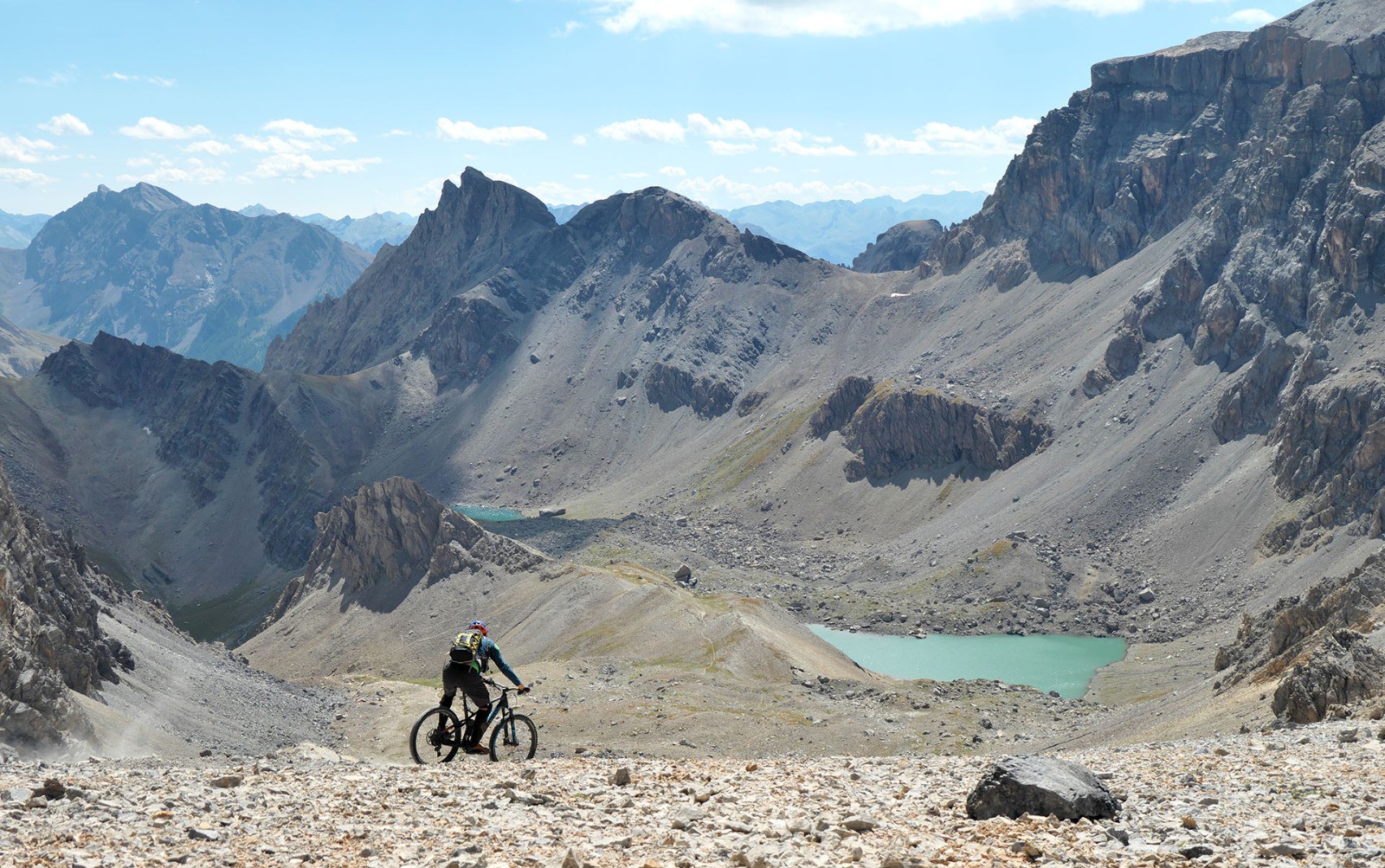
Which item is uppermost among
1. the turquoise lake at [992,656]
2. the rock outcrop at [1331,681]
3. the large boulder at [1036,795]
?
the large boulder at [1036,795]

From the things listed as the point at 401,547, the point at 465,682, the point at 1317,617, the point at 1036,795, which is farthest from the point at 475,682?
the point at 401,547

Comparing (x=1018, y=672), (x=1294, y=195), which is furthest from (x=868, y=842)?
(x=1294, y=195)

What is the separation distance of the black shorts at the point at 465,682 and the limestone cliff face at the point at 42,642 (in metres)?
33.3

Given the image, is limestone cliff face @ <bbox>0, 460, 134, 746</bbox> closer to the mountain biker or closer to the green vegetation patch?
the mountain biker

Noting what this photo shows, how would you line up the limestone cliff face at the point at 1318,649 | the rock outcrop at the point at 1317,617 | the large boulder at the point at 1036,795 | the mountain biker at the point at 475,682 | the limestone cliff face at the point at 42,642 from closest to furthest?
the large boulder at the point at 1036,795 < the mountain biker at the point at 475,682 < the limestone cliff face at the point at 1318,649 < the limestone cliff face at the point at 42,642 < the rock outcrop at the point at 1317,617

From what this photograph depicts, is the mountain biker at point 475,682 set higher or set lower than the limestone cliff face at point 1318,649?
higher

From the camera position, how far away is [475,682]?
3272 cm

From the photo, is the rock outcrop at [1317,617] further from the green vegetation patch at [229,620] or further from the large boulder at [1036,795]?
the green vegetation patch at [229,620]

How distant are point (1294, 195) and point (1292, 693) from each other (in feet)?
569

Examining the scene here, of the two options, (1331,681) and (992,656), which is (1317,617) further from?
(992,656)

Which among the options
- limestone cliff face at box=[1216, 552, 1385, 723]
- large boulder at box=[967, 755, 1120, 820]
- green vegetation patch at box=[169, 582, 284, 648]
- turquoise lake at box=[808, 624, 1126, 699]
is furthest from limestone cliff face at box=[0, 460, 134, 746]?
turquoise lake at box=[808, 624, 1126, 699]

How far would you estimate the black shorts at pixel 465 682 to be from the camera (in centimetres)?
3250

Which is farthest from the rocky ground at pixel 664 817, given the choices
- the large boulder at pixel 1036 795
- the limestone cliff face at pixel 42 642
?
the limestone cliff face at pixel 42 642

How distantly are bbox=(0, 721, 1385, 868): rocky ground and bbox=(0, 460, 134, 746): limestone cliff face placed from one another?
32.3m
